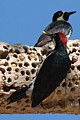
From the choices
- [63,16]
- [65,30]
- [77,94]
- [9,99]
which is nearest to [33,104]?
[9,99]

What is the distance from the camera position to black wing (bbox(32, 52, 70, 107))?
2.68 meters

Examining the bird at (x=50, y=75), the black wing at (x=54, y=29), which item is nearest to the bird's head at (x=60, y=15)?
the black wing at (x=54, y=29)

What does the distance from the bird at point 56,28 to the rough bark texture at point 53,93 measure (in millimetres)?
163

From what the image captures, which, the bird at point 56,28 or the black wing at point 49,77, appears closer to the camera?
the black wing at point 49,77

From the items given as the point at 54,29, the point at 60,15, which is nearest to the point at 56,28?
the point at 54,29

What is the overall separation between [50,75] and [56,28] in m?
0.82

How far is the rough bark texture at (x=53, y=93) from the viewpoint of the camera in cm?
284

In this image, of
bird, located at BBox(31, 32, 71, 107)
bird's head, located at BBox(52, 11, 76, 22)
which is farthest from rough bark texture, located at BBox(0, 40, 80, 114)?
bird's head, located at BBox(52, 11, 76, 22)

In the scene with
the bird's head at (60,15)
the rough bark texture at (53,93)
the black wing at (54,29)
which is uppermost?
the bird's head at (60,15)

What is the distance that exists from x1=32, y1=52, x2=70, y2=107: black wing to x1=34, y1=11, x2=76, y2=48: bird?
0.24 meters

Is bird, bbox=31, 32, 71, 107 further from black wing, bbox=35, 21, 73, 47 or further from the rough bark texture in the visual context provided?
black wing, bbox=35, 21, 73, 47

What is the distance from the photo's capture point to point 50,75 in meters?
2.72

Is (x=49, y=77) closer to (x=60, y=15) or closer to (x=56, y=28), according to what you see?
(x=56, y=28)

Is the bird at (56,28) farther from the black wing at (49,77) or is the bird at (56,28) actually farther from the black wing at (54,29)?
the black wing at (49,77)
